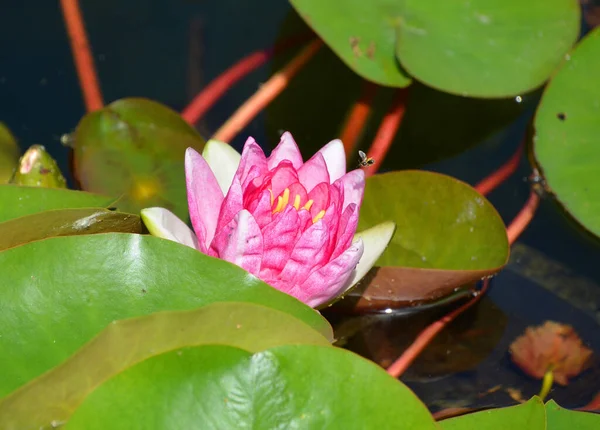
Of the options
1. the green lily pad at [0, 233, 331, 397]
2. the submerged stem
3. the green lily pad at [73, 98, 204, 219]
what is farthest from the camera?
the submerged stem

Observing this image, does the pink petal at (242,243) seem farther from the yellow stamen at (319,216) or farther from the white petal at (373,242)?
the white petal at (373,242)

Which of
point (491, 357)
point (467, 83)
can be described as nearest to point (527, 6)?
point (467, 83)

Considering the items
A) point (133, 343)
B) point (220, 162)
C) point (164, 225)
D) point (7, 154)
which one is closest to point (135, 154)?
point (7, 154)

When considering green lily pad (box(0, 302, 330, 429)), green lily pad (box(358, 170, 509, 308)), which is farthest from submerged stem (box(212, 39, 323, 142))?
green lily pad (box(0, 302, 330, 429))

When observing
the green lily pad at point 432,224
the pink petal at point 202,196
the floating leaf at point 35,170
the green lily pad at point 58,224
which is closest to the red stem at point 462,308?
the green lily pad at point 432,224

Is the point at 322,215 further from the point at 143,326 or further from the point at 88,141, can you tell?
the point at 88,141

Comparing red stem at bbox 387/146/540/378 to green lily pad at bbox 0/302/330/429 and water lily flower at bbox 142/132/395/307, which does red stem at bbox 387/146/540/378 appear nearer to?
water lily flower at bbox 142/132/395/307
